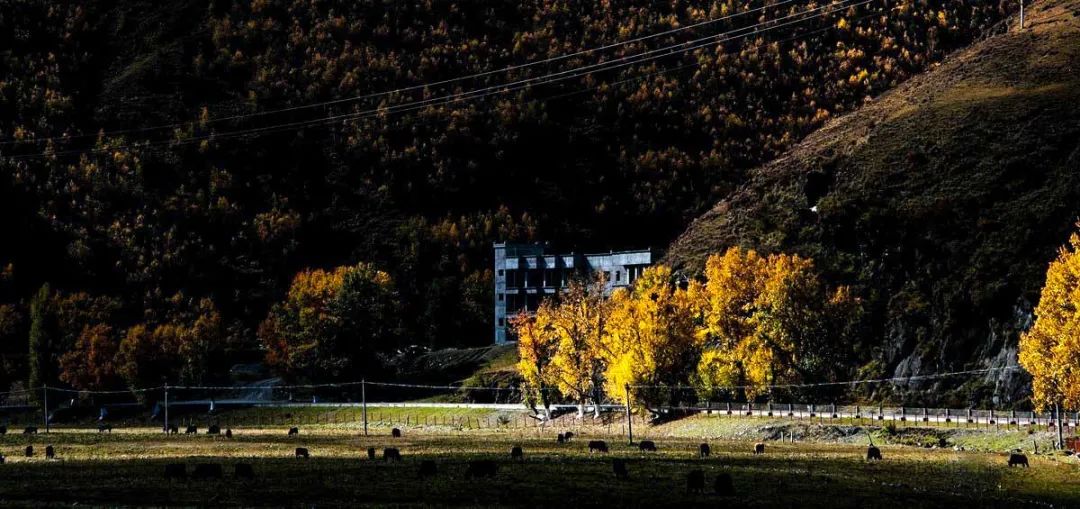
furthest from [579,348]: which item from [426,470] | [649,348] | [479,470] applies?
[479,470]

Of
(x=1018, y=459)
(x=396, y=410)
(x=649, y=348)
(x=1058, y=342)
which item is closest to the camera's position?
(x=1018, y=459)

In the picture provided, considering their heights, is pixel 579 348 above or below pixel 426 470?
above

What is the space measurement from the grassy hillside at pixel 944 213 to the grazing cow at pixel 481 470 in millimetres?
66825

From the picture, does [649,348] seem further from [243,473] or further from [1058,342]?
[243,473]

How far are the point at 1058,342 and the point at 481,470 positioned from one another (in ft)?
146

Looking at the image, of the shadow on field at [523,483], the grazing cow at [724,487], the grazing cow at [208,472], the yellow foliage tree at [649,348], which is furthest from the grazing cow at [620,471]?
the yellow foliage tree at [649,348]

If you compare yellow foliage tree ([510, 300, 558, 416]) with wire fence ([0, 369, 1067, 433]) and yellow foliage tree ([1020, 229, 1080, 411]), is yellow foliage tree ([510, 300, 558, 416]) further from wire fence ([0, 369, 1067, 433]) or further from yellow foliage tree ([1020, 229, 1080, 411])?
yellow foliage tree ([1020, 229, 1080, 411])

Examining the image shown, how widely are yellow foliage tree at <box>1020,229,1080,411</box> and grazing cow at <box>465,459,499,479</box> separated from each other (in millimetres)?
41557

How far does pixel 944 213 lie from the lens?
155 metres

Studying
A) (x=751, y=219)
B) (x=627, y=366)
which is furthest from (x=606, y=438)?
(x=751, y=219)

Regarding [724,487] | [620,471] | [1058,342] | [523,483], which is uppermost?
[1058,342]

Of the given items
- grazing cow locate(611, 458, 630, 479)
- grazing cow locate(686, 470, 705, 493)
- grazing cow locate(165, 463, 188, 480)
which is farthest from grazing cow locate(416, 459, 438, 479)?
grazing cow locate(686, 470, 705, 493)

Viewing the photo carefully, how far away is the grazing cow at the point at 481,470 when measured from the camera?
204 feet

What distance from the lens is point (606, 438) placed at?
109m
